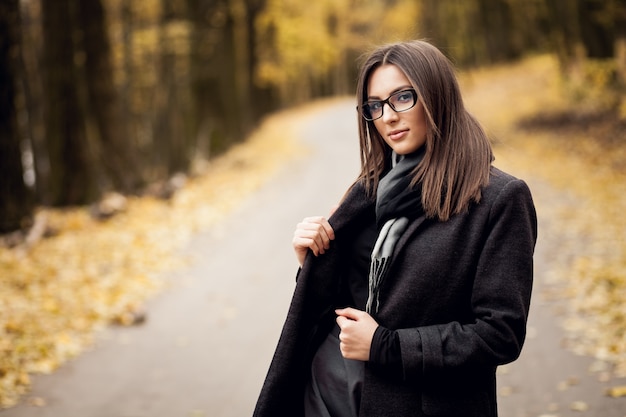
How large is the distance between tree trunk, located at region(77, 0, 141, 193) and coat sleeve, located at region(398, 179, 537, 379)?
12.9 m

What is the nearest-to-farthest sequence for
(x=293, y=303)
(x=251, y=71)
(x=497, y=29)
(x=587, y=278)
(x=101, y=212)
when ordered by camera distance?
(x=293, y=303), (x=587, y=278), (x=101, y=212), (x=251, y=71), (x=497, y=29)

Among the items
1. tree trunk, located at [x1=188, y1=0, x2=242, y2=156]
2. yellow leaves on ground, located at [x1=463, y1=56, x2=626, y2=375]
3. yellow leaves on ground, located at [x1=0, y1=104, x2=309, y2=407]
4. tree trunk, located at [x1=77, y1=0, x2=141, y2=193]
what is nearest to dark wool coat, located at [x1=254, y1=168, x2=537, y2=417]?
yellow leaves on ground, located at [x1=463, y1=56, x2=626, y2=375]

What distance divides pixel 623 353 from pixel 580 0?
1401 centimetres

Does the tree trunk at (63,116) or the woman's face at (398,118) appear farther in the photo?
the tree trunk at (63,116)

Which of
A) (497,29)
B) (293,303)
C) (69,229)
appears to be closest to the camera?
(293,303)

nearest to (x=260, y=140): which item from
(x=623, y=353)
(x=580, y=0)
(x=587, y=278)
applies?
(x=580, y=0)

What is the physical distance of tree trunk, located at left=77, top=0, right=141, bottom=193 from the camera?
13.5m

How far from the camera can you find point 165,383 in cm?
563

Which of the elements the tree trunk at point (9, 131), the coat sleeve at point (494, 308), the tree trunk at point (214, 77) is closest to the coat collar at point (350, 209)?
the coat sleeve at point (494, 308)

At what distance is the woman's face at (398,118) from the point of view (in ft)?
6.49

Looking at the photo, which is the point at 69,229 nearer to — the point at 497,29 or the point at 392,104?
the point at 392,104

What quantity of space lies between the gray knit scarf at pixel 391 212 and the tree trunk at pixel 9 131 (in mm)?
8990

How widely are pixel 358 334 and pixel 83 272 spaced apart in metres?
7.54

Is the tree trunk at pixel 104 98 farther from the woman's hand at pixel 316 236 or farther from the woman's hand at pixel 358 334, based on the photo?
the woman's hand at pixel 358 334
